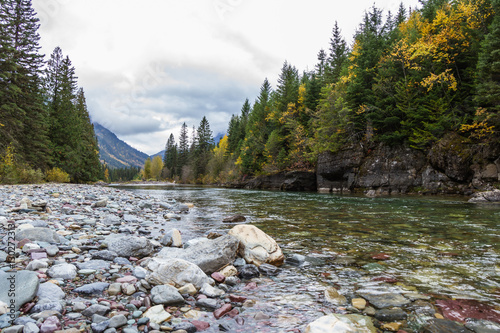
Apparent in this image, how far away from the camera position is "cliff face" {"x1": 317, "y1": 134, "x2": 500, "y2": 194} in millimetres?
19203

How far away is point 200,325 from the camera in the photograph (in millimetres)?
2471

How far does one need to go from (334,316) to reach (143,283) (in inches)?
93.1

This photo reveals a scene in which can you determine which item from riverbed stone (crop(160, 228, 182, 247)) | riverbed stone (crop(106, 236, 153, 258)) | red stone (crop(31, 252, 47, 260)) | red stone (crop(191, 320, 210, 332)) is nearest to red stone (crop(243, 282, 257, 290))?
red stone (crop(191, 320, 210, 332))

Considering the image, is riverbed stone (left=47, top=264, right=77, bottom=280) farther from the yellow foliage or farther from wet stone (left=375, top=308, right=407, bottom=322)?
the yellow foliage

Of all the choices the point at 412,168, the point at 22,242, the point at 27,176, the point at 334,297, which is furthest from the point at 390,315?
the point at 27,176

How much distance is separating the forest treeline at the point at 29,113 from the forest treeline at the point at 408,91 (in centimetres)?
2967

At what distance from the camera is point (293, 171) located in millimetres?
35625

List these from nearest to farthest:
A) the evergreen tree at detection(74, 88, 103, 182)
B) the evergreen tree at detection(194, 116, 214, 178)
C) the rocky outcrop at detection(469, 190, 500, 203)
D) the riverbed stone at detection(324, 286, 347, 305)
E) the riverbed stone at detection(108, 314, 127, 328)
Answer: the riverbed stone at detection(108, 314, 127, 328) < the riverbed stone at detection(324, 286, 347, 305) < the rocky outcrop at detection(469, 190, 500, 203) < the evergreen tree at detection(74, 88, 103, 182) < the evergreen tree at detection(194, 116, 214, 178)

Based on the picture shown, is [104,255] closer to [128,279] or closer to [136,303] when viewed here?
[128,279]

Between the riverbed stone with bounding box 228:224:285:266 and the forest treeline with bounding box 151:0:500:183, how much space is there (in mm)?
21552

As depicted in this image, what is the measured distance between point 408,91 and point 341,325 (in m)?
28.3

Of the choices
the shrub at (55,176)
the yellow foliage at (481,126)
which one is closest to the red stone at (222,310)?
the yellow foliage at (481,126)

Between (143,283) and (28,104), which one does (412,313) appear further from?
(28,104)

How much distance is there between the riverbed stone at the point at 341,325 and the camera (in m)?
2.26
